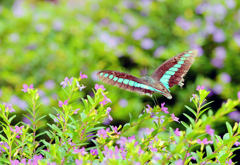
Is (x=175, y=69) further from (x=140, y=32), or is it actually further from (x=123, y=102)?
(x=140, y=32)

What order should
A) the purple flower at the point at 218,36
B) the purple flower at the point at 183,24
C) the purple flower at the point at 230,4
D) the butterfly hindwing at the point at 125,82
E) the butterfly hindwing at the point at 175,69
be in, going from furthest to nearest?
the purple flower at the point at 230,4 → the purple flower at the point at 183,24 → the purple flower at the point at 218,36 → the butterfly hindwing at the point at 175,69 → the butterfly hindwing at the point at 125,82

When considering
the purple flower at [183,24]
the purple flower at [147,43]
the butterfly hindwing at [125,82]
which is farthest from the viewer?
the purple flower at [147,43]

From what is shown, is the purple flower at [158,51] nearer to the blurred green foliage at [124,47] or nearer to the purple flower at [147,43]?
the blurred green foliage at [124,47]

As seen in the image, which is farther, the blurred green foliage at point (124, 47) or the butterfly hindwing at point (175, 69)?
the blurred green foliage at point (124, 47)

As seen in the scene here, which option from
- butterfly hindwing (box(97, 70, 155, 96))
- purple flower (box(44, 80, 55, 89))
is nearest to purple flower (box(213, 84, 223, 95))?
butterfly hindwing (box(97, 70, 155, 96))

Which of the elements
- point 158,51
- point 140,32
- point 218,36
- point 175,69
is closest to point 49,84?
point 158,51

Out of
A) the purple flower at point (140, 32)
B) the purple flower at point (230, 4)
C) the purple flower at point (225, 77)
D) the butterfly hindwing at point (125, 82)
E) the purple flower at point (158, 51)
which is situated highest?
the purple flower at point (230, 4)

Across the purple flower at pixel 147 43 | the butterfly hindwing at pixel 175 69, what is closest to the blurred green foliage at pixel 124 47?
the purple flower at pixel 147 43

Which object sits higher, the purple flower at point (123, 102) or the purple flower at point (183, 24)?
the purple flower at point (183, 24)
